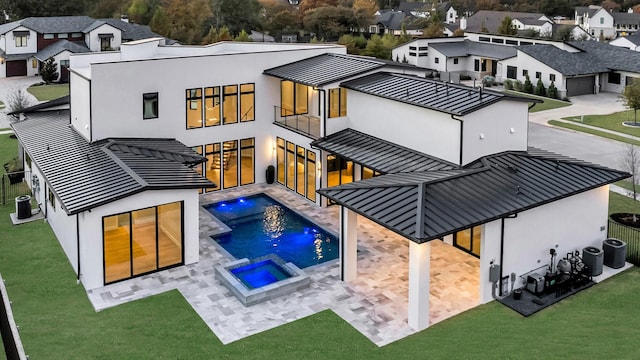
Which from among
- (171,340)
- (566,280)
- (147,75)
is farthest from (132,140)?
(566,280)

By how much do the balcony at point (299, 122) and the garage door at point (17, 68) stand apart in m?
45.9

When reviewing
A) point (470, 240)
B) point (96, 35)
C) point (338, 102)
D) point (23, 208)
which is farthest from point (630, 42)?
point (23, 208)

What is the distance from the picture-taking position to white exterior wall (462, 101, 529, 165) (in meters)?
19.4

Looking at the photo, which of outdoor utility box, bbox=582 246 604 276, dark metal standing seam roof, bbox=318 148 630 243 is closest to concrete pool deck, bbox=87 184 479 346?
dark metal standing seam roof, bbox=318 148 630 243

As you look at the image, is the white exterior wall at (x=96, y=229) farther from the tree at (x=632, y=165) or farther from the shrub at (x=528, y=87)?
the shrub at (x=528, y=87)

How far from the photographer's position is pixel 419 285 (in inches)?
603

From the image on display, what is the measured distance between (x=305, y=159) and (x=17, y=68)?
48.8 metres

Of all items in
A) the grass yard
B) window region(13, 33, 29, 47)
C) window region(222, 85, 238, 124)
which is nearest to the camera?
window region(222, 85, 238, 124)

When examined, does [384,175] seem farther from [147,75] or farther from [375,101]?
[147,75]

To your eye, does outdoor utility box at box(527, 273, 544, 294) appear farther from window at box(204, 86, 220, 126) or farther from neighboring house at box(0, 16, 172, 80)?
neighboring house at box(0, 16, 172, 80)

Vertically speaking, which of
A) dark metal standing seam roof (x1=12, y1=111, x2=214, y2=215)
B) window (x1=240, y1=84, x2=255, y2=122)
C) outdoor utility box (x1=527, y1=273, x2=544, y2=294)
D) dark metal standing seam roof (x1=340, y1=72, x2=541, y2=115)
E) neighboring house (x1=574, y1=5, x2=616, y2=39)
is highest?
neighboring house (x1=574, y1=5, x2=616, y2=39)

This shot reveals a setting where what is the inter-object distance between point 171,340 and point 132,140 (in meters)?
10.9

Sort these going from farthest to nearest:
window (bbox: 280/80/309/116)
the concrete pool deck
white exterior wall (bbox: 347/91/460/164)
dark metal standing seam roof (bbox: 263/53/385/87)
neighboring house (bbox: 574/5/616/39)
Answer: neighboring house (bbox: 574/5/616/39)
window (bbox: 280/80/309/116)
dark metal standing seam roof (bbox: 263/53/385/87)
white exterior wall (bbox: 347/91/460/164)
the concrete pool deck

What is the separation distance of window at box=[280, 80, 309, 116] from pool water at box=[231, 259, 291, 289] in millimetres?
9911
